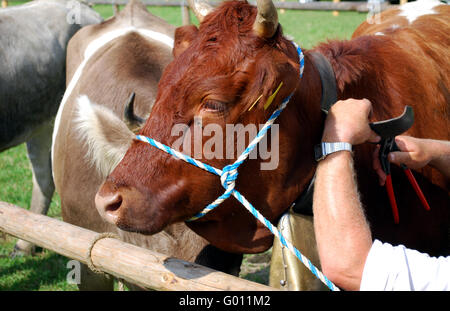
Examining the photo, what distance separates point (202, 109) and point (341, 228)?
577 millimetres

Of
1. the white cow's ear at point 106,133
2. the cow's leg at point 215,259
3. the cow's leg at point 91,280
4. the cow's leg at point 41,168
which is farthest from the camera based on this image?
the cow's leg at point 41,168

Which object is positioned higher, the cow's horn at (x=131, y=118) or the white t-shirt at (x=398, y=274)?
the white t-shirt at (x=398, y=274)

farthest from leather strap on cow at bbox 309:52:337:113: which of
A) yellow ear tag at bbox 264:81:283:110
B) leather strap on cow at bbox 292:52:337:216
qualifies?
yellow ear tag at bbox 264:81:283:110

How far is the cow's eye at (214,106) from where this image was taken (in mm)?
1594

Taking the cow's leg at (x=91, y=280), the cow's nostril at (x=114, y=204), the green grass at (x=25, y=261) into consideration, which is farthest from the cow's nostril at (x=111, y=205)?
the cow's leg at (x=91, y=280)

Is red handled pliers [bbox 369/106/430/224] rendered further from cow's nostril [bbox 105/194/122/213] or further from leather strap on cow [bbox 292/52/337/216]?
cow's nostril [bbox 105/194/122/213]

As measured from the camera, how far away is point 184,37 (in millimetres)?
1904

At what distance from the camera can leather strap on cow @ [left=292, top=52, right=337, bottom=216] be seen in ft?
6.04

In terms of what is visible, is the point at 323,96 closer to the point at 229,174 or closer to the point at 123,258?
the point at 229,174

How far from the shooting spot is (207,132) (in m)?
1.62

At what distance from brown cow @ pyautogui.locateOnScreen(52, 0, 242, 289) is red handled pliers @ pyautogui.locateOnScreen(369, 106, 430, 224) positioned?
0.83 metres

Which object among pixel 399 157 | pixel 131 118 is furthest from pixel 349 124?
pixel 131 118

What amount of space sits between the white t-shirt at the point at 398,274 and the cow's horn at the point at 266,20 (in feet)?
2.52

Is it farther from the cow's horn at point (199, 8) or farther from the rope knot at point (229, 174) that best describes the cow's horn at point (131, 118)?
the rope knot at point (229, 174)
